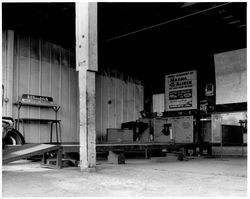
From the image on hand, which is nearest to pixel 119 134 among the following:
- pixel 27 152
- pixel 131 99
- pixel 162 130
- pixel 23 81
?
pixel 162 130

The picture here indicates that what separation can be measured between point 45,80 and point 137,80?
4.21 meters

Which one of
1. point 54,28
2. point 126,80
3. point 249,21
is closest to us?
point 249,21

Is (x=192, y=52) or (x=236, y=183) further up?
(x=192, y=52)

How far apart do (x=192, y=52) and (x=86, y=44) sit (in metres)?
7.29

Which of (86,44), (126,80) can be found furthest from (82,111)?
A: (126,80)

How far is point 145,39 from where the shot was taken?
1014 centimetres

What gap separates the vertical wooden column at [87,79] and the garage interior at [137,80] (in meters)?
0.72

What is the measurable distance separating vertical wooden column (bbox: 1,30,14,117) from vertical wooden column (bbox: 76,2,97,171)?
4734 mm

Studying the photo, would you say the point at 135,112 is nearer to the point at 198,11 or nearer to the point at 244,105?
the point at 244,105

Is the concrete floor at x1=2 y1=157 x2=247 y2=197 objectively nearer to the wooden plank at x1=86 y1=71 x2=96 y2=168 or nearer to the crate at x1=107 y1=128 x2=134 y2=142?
the wooden plank at x1=86 y1=71 x2=96 y2=168

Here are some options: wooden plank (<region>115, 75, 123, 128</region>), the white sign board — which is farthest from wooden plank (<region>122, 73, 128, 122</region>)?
the white sign board

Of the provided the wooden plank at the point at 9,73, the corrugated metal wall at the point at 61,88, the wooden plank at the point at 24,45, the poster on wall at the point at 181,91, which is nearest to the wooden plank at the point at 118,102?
the corrugated metal wall at the point at 61,88

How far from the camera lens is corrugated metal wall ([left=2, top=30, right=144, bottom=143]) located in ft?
30.4

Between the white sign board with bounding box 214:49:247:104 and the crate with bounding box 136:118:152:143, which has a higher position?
the white sign board with bounding box 214:49:247:104
